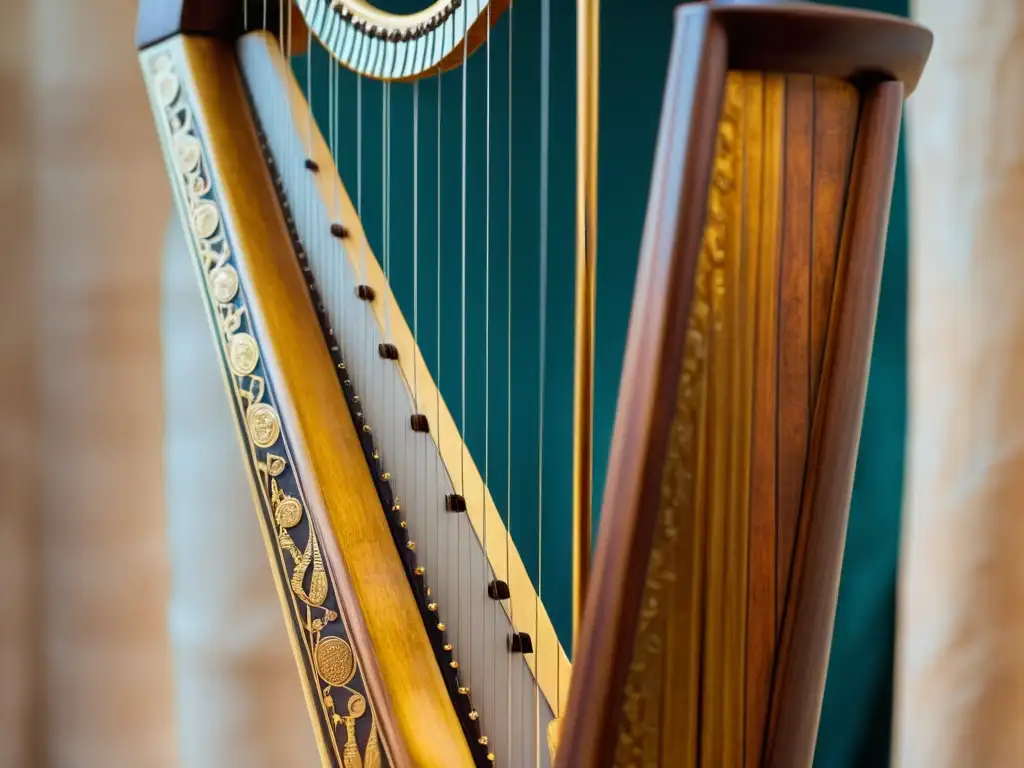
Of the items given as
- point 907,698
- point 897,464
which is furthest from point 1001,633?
point 897,464

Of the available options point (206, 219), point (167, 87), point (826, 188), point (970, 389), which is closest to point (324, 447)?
point (206, 219)

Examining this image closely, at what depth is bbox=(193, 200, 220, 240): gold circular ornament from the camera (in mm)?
1084

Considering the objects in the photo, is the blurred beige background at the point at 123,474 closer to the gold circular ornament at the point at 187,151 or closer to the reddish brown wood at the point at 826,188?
the gold circular ornament at the point at 187,151

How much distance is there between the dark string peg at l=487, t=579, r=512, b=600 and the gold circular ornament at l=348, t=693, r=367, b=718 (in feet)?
0.59

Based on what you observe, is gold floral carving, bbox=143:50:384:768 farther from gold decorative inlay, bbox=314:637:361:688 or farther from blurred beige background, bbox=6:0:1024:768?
blurred beige background, bbox=6:0:1024:768

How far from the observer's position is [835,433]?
489 millimetres

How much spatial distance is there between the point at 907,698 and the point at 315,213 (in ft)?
2.88

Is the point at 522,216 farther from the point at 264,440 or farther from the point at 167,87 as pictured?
the point at 264,440

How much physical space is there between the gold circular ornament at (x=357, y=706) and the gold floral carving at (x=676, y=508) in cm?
40

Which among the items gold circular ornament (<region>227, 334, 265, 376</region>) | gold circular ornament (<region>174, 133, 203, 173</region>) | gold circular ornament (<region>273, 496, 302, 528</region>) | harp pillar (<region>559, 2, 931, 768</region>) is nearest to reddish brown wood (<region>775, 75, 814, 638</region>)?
harp pillar (<region>559, 2, 931, 768</region>)

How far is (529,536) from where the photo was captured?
5.93 feet

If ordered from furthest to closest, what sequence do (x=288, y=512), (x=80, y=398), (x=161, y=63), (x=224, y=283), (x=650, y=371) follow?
1. (x=80, y=398)
2. (x=161, y=63)
3. (x=224, y=283)
4. (x=288, y=512)
5. (x=650, y=371)

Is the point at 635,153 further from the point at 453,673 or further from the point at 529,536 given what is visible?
the point at 453,673

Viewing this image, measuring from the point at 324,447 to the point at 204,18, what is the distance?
0.54 m
